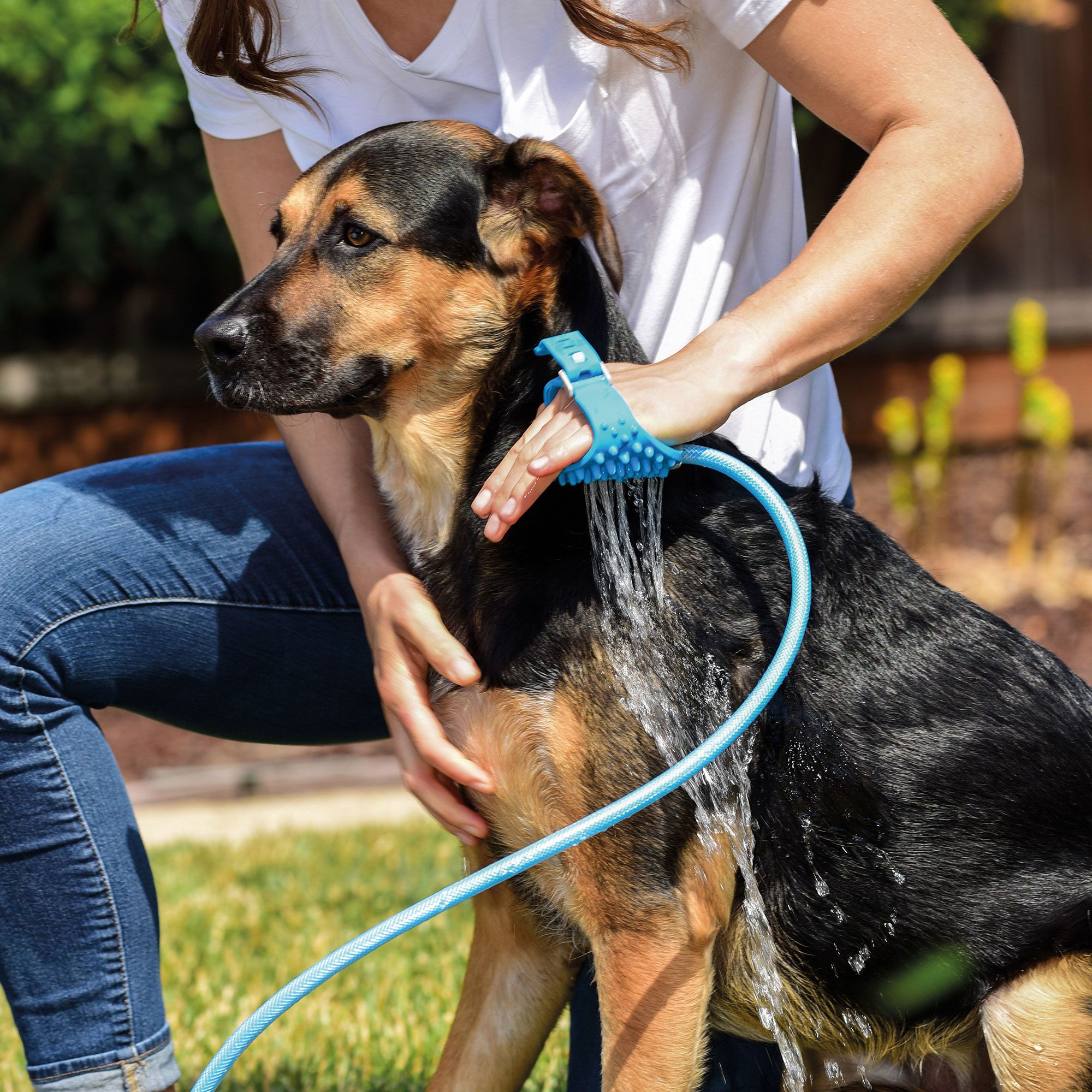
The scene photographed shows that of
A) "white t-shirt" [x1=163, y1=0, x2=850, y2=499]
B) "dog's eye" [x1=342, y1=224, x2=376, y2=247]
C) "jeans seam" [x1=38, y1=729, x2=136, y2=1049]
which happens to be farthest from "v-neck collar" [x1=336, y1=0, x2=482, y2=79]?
"jeans seam" [x1=38, y1=729, x2=136, y2=1049]

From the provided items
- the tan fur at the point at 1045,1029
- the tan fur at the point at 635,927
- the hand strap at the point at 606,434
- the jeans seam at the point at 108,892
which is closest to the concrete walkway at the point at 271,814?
the jeans seam at the point at 108,892

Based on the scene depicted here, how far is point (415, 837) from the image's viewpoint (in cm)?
550

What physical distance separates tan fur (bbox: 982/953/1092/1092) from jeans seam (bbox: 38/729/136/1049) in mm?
1538

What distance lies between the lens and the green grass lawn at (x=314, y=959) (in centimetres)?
341

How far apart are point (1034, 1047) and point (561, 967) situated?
36.0 inches

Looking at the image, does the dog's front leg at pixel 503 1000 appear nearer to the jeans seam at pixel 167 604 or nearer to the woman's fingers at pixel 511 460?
the jeans seam at pixel 167 604

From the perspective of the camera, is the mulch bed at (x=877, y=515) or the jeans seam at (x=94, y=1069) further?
the mulch bed at (x=877, y=515)

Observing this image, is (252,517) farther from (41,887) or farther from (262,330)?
(41,887)

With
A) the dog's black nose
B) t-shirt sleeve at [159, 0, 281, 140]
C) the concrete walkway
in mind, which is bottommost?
the concrete walkway

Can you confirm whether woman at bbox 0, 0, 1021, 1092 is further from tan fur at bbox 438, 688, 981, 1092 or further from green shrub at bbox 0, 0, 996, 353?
green shrub at bbox 0, 0, 996, 353

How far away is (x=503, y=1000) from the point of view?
2641 mm

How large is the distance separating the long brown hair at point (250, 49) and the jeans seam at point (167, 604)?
3.28 feet

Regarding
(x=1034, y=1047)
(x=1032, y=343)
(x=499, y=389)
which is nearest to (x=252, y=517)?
(x=499, y=389)

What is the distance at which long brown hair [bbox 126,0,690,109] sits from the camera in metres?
2.30
